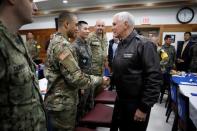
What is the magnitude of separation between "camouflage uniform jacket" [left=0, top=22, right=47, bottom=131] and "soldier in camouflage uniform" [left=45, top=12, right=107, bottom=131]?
0.80 m

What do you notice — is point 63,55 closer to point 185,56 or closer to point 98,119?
point 98,119

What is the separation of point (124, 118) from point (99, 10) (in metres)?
5.82

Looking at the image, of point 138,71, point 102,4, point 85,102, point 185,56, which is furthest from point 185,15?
point 138,71

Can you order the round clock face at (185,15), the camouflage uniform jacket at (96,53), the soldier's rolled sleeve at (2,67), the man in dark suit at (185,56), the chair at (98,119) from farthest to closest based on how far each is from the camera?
the round clock face at (185,15) → the man in dark suit at (185,56) → the camouflage uniform jacket at (96,53) → the chair at (98,119) → the soldier's rolled sleeve at (2,67)

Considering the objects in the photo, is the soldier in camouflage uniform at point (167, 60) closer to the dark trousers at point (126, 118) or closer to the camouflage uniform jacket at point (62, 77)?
the dark trousers at point (126, 118)

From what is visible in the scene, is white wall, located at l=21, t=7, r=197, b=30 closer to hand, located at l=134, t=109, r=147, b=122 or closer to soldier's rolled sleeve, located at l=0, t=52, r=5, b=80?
hand, located at l=134, t=109, r=147, b=122

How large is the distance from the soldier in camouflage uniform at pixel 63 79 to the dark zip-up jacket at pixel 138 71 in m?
0.31

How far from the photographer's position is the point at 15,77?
84 cm

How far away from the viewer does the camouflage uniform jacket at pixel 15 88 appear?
814 mm

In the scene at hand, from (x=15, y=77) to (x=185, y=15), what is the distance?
256 inches

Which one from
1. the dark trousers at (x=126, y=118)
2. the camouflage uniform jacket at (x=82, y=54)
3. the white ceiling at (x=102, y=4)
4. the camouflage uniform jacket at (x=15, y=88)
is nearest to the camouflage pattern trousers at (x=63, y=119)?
the dark trousers at (x=126, y=118)

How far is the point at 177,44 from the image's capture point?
247 inches

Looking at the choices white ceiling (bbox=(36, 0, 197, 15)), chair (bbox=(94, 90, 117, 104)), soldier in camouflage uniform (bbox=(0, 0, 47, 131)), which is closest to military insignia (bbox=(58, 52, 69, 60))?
soldier in camouflage uniform (bbox=(0, 0, 47, 131))

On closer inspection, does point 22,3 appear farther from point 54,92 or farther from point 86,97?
point 86,97
